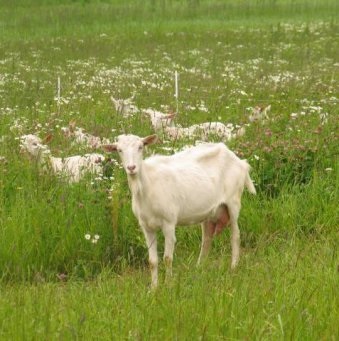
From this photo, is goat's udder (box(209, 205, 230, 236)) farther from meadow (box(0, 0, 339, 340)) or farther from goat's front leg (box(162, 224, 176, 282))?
goat's front leg (box(162, 224, 176, 282))

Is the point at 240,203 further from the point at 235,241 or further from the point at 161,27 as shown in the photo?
the point at 161,27

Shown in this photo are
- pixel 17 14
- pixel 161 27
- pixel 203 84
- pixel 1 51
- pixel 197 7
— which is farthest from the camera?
pixel 197 7

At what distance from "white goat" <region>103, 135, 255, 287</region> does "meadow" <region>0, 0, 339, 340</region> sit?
328mm

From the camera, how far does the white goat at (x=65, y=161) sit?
1045 cm

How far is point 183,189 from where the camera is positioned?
29.6 ft

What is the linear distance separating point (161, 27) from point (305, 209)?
27.4 metres

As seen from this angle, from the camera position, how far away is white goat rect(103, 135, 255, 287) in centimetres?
853

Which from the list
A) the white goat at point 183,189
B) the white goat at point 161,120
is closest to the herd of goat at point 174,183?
the white goat at point 183,189

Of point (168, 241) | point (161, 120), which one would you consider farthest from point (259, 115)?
point (168, 241)

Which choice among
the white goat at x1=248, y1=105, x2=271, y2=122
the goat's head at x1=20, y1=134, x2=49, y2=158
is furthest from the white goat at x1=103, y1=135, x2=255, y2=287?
the white goat at x1=248, y1=105, x2=271, y2=122

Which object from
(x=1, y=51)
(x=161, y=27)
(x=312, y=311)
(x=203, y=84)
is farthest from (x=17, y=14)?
(x=312, y=311)

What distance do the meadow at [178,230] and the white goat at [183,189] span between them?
0.33 meters

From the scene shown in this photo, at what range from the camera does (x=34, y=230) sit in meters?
9.18

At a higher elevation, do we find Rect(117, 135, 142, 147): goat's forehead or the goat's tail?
Rect(117, 135, 142, 147): goat's forehead
